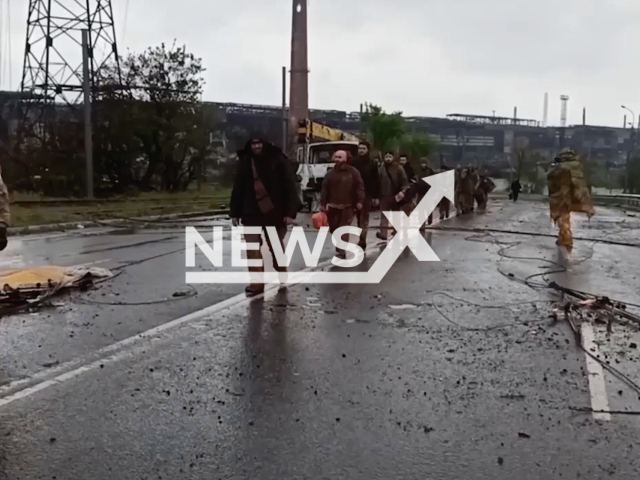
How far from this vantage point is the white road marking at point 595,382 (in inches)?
196

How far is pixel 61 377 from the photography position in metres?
5.59

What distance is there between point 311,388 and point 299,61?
135 feet

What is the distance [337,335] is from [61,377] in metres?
2.48

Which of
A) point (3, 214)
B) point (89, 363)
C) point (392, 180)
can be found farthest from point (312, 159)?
point (3, 214)

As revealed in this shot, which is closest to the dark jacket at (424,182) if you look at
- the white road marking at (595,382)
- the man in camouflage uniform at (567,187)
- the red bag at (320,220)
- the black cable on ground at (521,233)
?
the black cable on ground at (521,233)

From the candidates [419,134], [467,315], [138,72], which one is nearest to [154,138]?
[138,72]

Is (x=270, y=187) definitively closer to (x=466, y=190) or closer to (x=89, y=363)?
(x=89, y=363)

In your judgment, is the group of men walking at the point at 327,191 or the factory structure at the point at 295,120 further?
the factory structure at the point at 295,120

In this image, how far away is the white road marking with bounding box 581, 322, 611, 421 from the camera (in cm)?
497

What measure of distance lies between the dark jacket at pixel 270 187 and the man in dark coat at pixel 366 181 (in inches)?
170

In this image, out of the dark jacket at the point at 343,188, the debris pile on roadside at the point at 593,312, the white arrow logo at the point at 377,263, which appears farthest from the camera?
the dark jacket at the point at 343,188

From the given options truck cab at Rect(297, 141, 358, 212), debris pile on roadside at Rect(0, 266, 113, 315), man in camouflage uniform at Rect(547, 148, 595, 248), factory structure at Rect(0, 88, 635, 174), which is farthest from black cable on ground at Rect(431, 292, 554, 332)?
factory structure at Rect(0, 88, 635, 174)

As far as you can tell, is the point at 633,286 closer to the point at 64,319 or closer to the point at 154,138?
the point at 64,319

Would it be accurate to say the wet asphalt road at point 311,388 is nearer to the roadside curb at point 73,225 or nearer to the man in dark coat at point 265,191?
the man in dark coat at point 265,191
